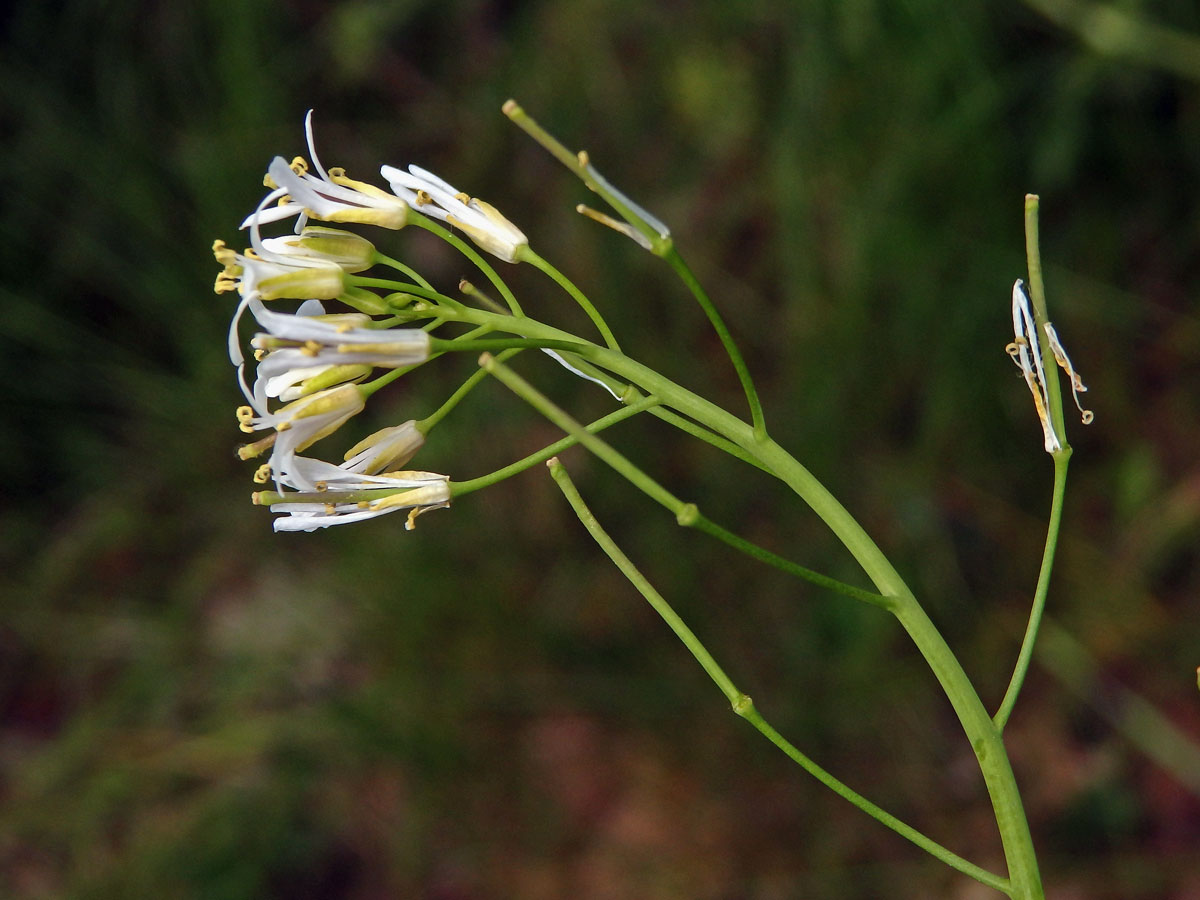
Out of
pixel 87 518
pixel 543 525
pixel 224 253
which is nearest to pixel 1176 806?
pixel 543 525

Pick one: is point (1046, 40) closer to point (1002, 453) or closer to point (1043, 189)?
point (1043, 189)

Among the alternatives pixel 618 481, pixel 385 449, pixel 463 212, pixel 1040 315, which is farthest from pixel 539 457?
pixel 618 481

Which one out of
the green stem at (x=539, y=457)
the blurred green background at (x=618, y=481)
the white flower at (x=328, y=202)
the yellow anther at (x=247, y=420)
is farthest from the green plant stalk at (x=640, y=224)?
the blurred green background at (x=618, y=481)

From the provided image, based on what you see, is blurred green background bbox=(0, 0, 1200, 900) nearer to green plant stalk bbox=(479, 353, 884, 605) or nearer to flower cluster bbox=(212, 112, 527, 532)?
flower cluster bbox=(212, 112, 527, 532)

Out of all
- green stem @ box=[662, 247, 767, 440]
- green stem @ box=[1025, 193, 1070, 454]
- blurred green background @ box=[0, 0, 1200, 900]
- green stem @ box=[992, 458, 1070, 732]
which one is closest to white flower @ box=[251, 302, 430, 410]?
green stem @ box=[662, 247, 767, 440]

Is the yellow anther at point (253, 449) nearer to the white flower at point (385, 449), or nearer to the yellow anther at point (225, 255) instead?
the white flower at point (385, 449)

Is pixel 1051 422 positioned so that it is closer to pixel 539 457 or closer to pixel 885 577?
pixel 885 577

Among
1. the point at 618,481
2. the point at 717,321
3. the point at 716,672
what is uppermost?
the point at 618,481
